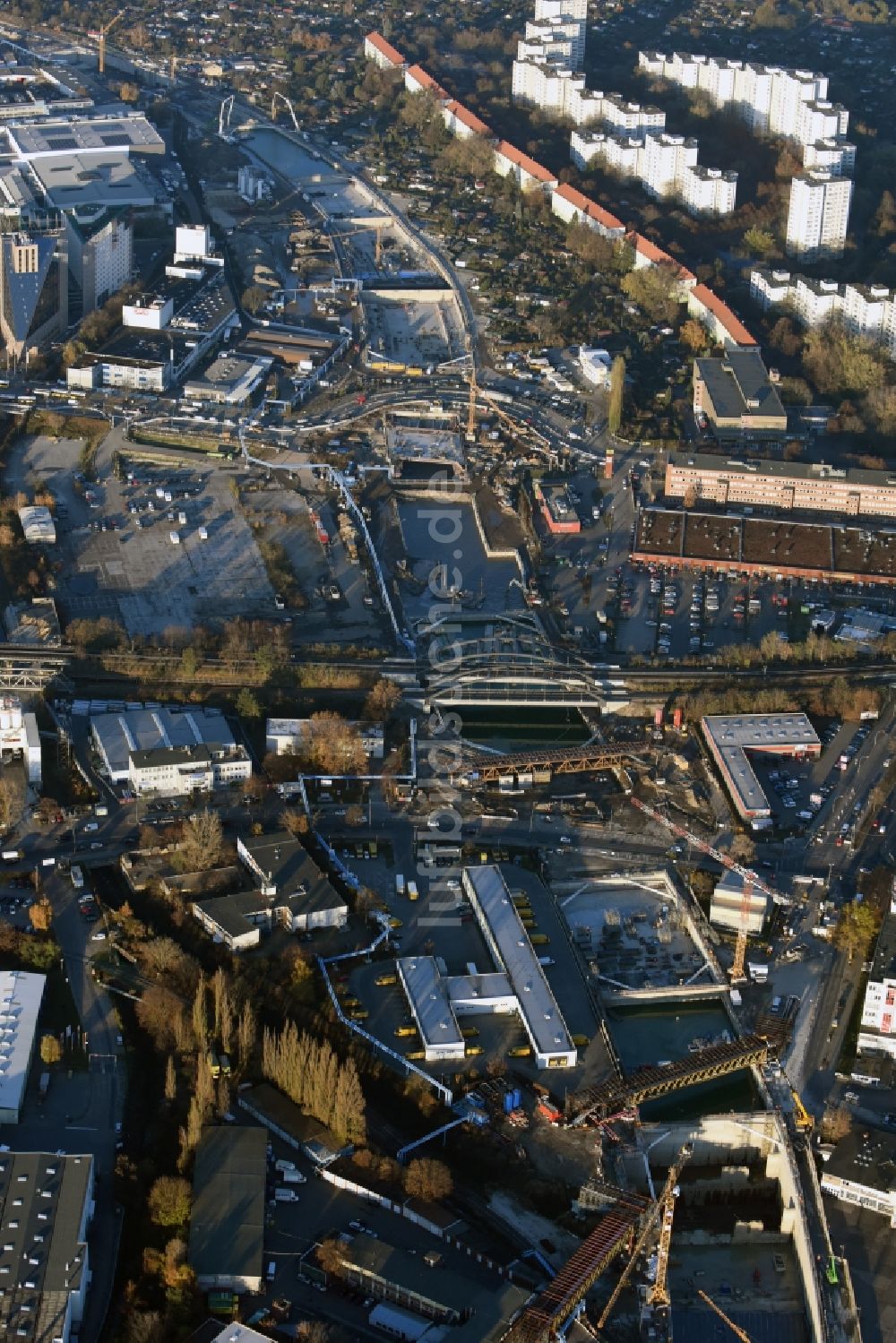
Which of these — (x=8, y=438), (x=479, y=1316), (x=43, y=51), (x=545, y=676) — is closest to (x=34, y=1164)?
(x=479, y=1316)

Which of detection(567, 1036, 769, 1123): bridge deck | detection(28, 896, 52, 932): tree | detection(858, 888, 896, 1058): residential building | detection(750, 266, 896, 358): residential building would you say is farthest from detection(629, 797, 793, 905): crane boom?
detection(750, 266, 896, 358): residential building

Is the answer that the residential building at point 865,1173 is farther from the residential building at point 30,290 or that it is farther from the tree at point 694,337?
the residential building at point 30,290

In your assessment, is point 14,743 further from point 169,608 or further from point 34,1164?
point 34,1164

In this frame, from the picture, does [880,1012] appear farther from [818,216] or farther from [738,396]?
[818,216]

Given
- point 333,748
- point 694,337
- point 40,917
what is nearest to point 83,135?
point 694,337

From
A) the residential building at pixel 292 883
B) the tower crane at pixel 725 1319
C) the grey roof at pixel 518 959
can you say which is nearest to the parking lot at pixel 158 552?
the residential building at pixel 292 883

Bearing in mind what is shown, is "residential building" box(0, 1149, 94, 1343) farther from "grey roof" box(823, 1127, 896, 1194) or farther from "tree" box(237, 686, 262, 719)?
"tree" box(237, 686, 262, 719)
